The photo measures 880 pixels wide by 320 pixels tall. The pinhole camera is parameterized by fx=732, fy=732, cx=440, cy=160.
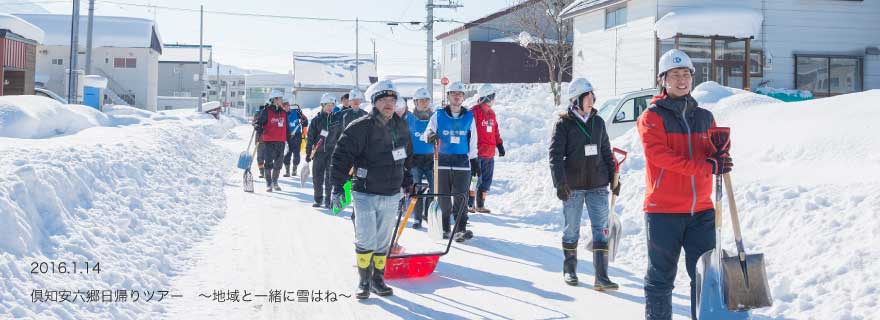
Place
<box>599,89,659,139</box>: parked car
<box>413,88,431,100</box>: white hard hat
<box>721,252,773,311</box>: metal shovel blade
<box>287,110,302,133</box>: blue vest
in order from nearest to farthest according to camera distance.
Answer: <box>721,252,773,311</box>: metal shovel blade
<box>413,88,431,100</box>: white hard hat
<box>599,89,659,139</box>: parked car
<box>287,110,302,133</box>: blue vest

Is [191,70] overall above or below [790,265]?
above

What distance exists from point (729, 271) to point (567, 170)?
2314 millimetres

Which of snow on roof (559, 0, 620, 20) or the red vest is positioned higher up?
snow on roof (559, 0, 620, 20)

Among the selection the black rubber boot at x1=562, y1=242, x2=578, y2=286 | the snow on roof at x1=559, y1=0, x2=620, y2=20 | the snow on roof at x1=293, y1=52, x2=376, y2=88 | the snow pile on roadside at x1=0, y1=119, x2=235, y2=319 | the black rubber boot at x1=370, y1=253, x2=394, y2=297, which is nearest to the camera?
the snow pile on roadside at x1=0, y1=119, x2=235, y2=319

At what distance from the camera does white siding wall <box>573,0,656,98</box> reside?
24.0m

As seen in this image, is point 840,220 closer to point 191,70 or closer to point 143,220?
point 143,220

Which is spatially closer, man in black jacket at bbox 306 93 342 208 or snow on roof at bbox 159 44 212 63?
man in black jacket at bbox 306 93 342 208

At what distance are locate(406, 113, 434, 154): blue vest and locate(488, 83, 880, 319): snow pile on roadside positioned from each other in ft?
6.11

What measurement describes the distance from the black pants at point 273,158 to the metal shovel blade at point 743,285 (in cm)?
1156

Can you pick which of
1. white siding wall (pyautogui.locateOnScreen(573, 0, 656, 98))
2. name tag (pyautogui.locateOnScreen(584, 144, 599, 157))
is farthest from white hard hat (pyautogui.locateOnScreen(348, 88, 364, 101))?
white siding wall (pyautogui.locateOnScreen(573, 0, 656, 98))

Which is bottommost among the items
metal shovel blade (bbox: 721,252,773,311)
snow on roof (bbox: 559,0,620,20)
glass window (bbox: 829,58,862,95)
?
metal shovel blade (bbox: 721,252,773,311)

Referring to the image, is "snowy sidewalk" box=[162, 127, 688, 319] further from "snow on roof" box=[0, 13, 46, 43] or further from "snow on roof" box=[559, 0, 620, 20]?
"snow on roof" box=[559, 0, 620, 20]

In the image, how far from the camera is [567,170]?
6598 mm

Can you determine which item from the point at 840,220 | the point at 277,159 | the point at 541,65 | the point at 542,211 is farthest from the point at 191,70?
the point at 840,220
